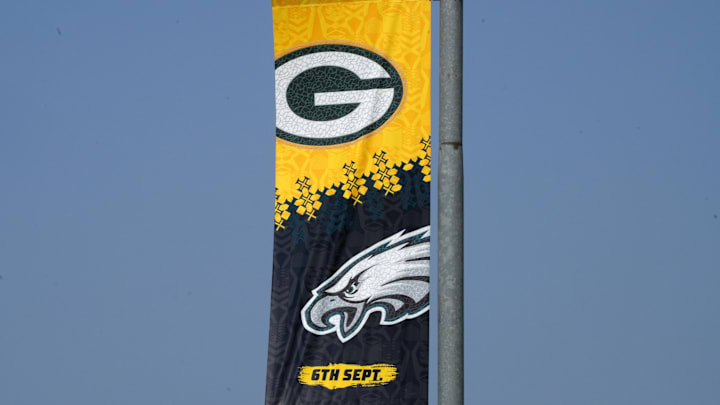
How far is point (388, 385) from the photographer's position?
7.50 m

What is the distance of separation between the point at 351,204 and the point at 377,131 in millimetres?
594

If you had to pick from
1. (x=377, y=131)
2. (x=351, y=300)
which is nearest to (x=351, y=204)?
(x=377, y=131)

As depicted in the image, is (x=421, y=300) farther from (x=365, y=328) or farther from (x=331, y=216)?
(x=331, y=216)

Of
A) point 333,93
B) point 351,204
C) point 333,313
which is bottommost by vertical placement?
point 333,313

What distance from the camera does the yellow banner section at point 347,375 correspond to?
7.50 metres

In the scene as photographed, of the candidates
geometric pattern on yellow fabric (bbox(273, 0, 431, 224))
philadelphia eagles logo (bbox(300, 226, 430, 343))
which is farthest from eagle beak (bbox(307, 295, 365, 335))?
geometric pattern on yellow fabric (bbox(273, 0, 431, 224))

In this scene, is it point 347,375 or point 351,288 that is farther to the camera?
point 351,288

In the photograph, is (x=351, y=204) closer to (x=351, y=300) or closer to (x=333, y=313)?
(x=351, y=300)

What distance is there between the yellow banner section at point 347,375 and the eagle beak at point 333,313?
0.94ft
